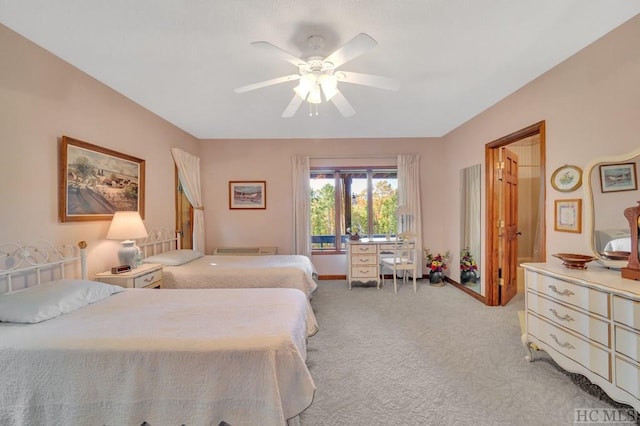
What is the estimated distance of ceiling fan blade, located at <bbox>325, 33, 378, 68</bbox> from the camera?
155 cm

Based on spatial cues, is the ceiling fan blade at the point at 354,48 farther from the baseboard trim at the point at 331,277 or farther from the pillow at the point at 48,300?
the baseboard trim at the point at 331,277

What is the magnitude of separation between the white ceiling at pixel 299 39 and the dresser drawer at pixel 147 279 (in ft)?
6.44

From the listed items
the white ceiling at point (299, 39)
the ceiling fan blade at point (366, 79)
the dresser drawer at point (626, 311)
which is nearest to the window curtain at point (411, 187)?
the white ceiling at point (299, 39)

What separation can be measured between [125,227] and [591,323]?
382 centimetres

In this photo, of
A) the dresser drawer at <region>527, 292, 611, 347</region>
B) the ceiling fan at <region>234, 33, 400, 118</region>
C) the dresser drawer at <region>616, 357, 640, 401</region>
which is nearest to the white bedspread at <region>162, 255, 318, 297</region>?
the ceiling fan at <region>234, 33, 400, 118</region>

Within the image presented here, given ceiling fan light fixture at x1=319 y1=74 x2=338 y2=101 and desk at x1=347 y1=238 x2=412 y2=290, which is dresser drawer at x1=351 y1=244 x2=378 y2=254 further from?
ceiling fan light fixture at x1=319 y1=74 x2=338 y2=101

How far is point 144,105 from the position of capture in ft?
10.5

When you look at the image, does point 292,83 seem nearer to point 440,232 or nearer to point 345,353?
point 345,353

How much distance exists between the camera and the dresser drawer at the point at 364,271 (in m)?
4.34

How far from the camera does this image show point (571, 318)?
6.02 ft

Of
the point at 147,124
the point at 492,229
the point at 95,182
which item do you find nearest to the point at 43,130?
the point at 95,182

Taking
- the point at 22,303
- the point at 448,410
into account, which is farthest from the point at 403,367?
the point at 22,303

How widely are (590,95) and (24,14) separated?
13.8ft

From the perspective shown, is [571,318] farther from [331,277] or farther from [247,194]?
[247,194]
